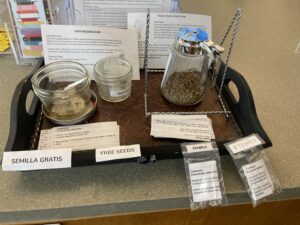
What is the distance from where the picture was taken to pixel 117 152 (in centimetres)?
45

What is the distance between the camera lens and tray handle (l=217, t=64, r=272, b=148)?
1.66 ft

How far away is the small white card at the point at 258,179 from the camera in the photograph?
45 cm

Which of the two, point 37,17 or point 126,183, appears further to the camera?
point 37,17

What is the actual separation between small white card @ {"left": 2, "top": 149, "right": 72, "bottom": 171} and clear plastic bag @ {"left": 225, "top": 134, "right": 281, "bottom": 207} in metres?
0.30

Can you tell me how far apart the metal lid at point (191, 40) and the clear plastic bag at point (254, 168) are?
19 centimetres

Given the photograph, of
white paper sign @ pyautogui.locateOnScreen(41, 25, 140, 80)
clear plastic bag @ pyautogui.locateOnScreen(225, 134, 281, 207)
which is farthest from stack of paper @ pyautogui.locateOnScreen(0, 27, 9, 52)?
clear plastic bag @ pyautogui.locateOnScreen(225, 134, 281, 207)

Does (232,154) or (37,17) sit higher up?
(37,17)

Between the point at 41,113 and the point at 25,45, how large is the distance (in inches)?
9.1

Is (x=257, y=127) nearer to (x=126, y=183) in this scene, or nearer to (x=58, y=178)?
(x=126, y=183)

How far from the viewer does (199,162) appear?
0.46 metres

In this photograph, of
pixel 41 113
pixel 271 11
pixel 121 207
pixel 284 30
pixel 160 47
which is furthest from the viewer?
pixel 271 11

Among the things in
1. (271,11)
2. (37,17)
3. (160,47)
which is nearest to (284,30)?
(271,11)

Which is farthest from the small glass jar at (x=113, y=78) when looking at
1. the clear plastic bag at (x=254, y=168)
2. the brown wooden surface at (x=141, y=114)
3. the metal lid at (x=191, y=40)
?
the clear plastic bag at (x=254, y=168)

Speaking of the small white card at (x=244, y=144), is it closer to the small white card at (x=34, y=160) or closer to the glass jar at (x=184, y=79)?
the glass jar at (x=184, y=79)
